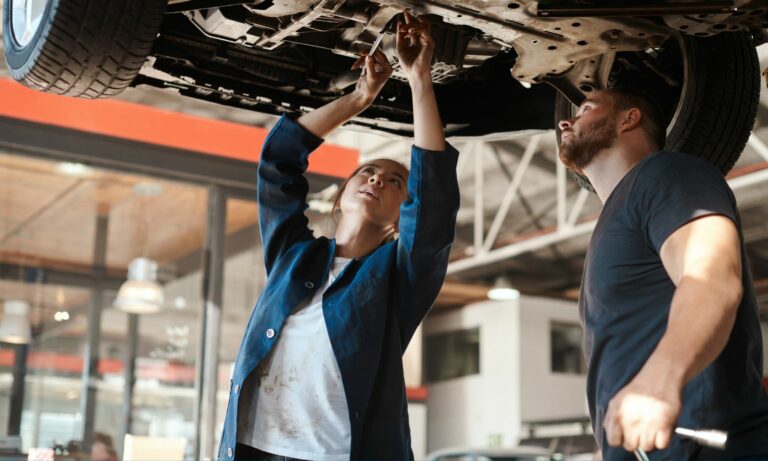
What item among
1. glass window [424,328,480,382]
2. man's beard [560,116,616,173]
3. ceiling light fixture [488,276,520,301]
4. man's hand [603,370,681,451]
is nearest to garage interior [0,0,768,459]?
man's beard [560,116,616,173]

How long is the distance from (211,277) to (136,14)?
482 cm

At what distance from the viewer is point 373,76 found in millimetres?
2727

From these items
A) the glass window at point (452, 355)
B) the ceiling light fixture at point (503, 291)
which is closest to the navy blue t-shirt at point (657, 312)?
the ceiling light fixture at point (503, 291)

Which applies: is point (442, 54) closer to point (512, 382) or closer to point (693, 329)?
point (693, 329)

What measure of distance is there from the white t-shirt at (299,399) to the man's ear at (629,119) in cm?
83

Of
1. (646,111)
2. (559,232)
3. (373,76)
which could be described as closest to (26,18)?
(373,76)

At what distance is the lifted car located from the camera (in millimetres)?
2564

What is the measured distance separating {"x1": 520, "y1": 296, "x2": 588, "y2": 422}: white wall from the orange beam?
9.51 meters

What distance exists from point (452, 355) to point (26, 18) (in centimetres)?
1653

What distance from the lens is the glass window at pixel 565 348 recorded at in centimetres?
1719

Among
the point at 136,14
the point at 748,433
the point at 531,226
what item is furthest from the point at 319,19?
the point at 531,226

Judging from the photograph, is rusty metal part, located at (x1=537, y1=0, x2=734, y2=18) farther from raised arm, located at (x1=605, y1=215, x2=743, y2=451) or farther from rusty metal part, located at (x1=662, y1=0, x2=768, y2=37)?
raised arm, located at (x1=605, y1=215, x2=743, y2=451)

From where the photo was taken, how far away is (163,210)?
24.0 ft

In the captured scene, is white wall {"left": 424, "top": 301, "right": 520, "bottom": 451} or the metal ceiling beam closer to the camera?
the metal ceiling beam
